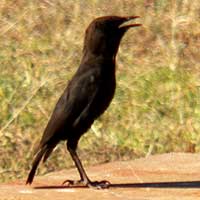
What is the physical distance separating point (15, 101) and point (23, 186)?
8.97ft

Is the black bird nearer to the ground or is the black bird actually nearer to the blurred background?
the ground

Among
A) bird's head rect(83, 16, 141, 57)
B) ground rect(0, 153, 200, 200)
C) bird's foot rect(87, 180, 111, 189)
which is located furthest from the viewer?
bird's head rect(83, 16, 141, 57)

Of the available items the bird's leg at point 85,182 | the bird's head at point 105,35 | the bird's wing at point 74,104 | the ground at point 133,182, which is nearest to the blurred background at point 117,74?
the ground at point 133,182

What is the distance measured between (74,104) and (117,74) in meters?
3.37

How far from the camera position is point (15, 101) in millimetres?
10055

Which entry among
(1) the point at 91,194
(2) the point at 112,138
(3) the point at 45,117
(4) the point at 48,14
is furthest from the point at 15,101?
(1) the point at 91,194

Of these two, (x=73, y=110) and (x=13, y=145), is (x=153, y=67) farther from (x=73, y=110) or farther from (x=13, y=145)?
(x=73, y=110)

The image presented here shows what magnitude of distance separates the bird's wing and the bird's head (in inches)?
7.6

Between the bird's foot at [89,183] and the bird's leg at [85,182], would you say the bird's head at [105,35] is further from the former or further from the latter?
the bird's foot at [89,183]

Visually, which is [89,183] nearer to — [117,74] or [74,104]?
[74,104]

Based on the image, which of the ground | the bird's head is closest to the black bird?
the bird's head

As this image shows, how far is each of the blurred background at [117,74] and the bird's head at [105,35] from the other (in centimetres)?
175

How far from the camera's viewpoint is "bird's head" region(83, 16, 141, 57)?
7469mm

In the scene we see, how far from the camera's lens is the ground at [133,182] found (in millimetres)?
7043
